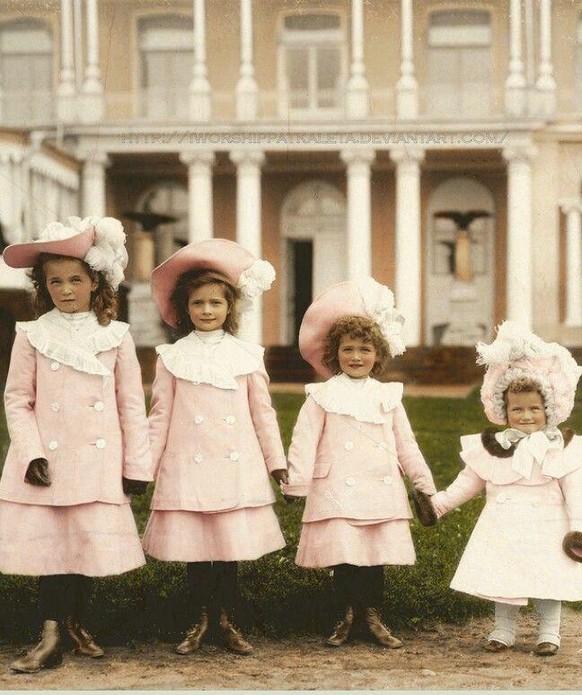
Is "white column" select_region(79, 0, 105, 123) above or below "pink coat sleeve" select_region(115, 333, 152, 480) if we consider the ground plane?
above

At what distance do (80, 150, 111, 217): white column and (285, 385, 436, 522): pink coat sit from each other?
42.9ft

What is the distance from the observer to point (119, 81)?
17.9 metres

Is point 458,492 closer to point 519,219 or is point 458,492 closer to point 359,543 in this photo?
point 359,543

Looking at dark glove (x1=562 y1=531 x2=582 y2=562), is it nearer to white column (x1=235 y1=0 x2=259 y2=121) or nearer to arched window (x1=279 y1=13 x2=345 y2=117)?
white column (x1=235 y1=0 x2=259 y2=121)

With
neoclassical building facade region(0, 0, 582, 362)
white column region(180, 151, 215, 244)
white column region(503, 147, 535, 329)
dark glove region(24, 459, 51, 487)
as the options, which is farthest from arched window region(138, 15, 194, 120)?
dark glove region(24, 459, 51, 487)

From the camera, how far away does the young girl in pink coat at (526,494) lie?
12.6ft

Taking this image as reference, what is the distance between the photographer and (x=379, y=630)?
13.0ft

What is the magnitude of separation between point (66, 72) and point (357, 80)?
14.0 ft

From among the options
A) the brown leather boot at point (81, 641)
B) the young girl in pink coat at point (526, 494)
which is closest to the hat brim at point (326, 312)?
the young girl in pink coat at point (526, 494)

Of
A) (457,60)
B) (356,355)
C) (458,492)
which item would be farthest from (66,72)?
(458,492)

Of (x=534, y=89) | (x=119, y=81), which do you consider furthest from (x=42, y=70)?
(x=534, y=89)

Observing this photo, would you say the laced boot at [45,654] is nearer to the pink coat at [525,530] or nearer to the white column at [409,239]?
the pink coat at [525,530]

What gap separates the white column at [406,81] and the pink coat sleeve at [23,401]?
536 inches

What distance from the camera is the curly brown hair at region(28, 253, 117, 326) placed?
394cm
